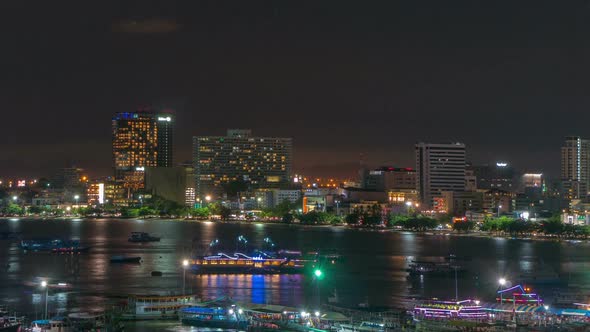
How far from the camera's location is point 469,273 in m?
29.7

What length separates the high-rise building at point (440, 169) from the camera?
7075cm

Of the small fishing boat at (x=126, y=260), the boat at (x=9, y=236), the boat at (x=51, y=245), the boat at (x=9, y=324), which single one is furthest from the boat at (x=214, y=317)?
the boat at (x=9, y=236)

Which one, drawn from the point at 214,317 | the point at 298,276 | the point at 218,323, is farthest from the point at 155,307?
the point at 298,276

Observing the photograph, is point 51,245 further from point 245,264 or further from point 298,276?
point 298,276

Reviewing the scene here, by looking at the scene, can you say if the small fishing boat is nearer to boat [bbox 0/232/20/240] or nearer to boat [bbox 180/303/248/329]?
boat [bbox 180/303/248/329]

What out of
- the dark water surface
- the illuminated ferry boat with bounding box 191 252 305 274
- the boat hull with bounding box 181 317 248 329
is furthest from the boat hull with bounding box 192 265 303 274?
the boat hull with bounding box 181 317 248 329

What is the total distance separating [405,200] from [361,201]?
3540mm

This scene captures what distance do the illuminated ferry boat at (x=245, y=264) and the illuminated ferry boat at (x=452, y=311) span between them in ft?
36.4

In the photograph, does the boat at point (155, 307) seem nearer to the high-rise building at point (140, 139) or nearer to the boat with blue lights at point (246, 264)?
the boat with blue lights at point (246, 264)

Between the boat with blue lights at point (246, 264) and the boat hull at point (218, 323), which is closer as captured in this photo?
the boat hull at point (218, 323)

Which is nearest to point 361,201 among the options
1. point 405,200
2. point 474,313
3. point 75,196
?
point 405,200

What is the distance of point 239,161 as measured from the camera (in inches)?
3711

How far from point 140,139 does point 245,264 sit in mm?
69763

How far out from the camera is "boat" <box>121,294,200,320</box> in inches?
746
